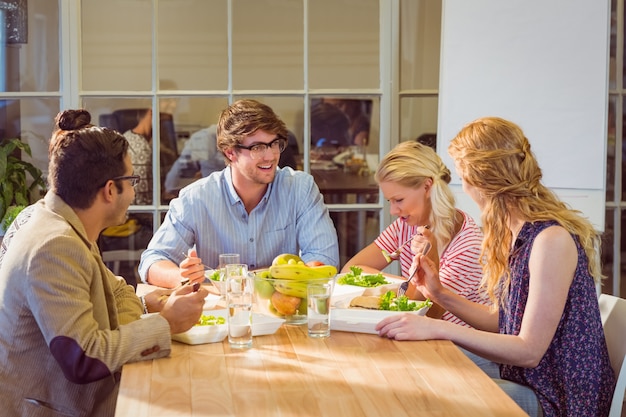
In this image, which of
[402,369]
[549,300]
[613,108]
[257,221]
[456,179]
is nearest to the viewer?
[402,369]

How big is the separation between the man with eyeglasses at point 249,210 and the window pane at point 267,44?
3.91 ft

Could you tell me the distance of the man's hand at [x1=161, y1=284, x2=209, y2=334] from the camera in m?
2.06

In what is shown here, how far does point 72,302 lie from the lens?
6.07 feet

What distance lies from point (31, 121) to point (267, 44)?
4.09 ft

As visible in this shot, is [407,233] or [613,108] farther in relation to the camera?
[613,108]

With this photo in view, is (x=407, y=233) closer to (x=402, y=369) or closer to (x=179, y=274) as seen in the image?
(x=179, y=274)

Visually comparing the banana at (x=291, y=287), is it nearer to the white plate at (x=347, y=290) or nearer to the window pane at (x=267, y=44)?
the white plate at (x=347, y=290)

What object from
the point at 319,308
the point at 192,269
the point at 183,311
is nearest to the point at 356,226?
the point at 192,269

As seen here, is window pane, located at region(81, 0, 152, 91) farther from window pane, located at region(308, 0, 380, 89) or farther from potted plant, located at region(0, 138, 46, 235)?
window pane, located at region(308, 0, 380, 89)

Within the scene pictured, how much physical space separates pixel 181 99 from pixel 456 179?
1430 mm

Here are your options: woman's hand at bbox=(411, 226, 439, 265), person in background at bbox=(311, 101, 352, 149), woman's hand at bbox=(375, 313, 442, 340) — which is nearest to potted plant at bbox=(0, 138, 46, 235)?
person in background at bbox=(311, 101, 352, 149)

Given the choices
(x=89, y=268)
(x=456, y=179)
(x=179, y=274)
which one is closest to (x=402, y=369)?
(x=89, y=268)

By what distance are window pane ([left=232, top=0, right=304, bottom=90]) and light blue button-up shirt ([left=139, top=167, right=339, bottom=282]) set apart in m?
1.23

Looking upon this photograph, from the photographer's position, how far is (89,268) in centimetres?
194
